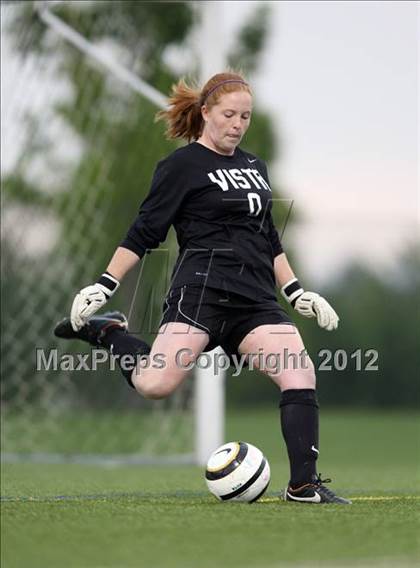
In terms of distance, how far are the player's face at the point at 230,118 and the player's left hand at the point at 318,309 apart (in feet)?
2.44

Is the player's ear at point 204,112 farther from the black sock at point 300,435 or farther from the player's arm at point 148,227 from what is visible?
the black sock at point 300,435

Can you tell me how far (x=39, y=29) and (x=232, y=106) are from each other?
14.5ft

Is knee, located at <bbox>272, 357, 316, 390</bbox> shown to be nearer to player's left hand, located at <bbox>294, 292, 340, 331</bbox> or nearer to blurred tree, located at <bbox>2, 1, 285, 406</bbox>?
player's left hand, located at <bbox>294, 292, 340, 331</bbox>

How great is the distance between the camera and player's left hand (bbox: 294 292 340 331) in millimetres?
5152

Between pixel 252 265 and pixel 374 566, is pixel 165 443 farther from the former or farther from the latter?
pixel 374 566

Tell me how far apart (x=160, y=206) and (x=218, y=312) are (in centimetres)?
50

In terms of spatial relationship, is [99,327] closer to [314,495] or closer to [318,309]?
[318,309]

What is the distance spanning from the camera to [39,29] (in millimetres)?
8977

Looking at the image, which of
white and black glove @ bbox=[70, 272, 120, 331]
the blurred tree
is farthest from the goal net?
white and black glove @ bbox=[70, 272, 120, 331]

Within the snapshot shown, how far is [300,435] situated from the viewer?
15.5 ft

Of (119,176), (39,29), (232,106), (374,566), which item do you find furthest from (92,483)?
(119,176)

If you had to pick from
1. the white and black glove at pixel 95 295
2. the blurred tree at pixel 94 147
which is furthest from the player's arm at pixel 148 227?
the blurred tree at pixel 94 147

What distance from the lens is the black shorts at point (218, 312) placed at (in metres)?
4.88

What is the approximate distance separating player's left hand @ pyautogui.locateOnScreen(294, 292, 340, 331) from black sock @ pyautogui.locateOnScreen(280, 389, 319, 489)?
0.48 metres
